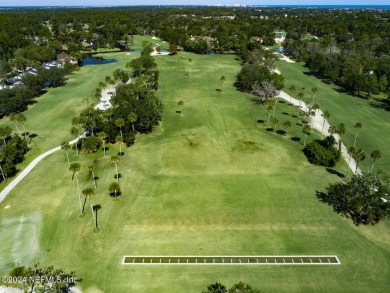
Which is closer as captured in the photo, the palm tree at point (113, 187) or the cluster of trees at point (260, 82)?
the palm tree at point (113, 187)

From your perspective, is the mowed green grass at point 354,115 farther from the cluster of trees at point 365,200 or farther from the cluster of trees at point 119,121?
the cluster of trees at point 119,121

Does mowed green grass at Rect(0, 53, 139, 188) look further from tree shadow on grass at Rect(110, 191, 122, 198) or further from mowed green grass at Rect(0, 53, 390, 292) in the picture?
tree shadow on grass at Rect(110, 191, 122, 198)

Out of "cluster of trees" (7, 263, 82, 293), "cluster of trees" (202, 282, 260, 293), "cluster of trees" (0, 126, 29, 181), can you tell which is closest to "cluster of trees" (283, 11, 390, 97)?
"cluster of trees" (202, 282, 260, 293)

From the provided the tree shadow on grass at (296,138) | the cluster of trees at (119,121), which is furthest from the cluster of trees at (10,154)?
the tree shadow on grass at (296,138)

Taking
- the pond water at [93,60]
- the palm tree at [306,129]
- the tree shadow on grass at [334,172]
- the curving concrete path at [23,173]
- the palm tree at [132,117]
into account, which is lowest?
the curving concrete path at [23,173]

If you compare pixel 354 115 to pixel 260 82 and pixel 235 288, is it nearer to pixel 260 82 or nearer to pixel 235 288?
pixel 260 82
